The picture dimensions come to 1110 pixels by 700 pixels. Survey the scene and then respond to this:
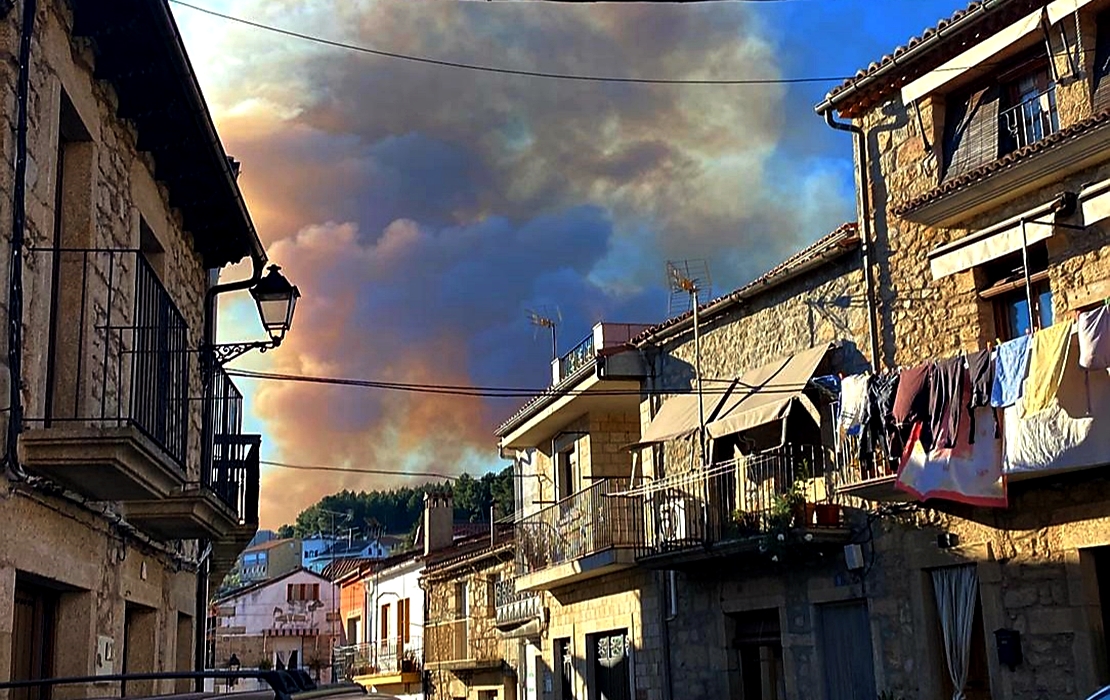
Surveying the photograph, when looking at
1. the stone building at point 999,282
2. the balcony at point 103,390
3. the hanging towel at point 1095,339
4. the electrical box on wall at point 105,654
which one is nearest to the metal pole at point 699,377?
the stone building at point 999,282

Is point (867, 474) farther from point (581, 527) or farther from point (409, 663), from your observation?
point (409, 663)

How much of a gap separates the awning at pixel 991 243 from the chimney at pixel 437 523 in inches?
979

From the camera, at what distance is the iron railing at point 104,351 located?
7668mm

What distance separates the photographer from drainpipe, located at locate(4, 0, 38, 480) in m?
6.68

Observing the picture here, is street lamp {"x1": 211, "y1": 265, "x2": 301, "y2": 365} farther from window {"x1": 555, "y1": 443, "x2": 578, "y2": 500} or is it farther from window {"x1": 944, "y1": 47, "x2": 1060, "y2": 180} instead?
window {"x1": 555, "y1": 443, "x2": 578, "y2": 500}

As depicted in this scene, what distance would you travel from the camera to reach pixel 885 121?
14.2 m

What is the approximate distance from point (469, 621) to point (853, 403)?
19328 millimetres

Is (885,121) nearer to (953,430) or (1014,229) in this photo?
(1014,229)

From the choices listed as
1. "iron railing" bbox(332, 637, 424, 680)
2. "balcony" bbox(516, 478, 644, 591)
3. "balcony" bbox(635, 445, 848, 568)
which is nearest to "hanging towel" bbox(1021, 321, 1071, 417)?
"balcony" bbox(635, 445, 848, 568)

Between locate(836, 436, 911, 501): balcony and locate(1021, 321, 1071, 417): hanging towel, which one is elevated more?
locate(1021, 321, 1071, 417): hanging towel

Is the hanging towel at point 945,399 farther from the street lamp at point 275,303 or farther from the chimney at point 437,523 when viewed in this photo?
the chimney at point 437,523

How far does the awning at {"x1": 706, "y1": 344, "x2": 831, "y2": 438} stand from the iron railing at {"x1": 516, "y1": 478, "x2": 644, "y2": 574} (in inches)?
111

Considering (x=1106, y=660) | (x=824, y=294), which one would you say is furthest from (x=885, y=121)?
(x=1106, y=660)

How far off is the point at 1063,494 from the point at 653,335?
327 inches
